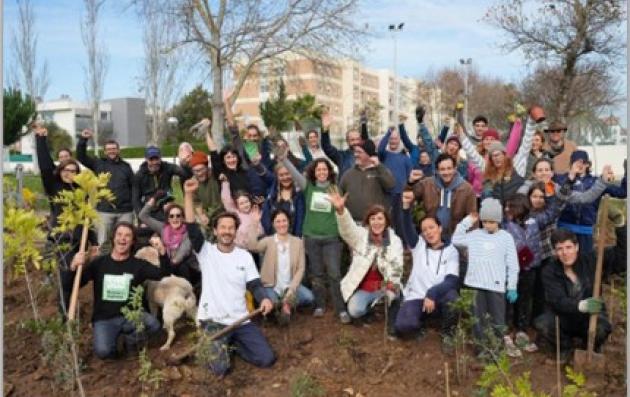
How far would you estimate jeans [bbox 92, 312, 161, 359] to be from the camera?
5.00 m

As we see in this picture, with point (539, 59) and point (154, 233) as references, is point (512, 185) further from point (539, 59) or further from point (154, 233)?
point (539, 59)

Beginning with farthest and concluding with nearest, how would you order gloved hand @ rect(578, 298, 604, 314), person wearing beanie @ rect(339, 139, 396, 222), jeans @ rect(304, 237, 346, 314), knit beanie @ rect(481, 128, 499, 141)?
knit beanie @ rect(481, 128, 499, 141)
person wearing beanie @ rect(339, 139, 396, 222)
jeans @ rect(304, 237, 346, 314)
gloved hand @ rect(578, 298, 604, 314)

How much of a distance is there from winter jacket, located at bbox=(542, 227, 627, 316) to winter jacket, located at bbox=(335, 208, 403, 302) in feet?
4.04

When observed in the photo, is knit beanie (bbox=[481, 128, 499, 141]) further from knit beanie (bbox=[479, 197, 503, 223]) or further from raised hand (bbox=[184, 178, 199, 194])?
raised hand (bbox=[184, 178, 199, 194])

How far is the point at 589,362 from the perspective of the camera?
466 cm

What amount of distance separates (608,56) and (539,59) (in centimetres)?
143

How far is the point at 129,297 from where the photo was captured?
204 inches

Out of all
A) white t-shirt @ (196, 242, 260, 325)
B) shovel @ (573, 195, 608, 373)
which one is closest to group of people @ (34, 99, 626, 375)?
white t-shirt @ (196, 242, 260, 325)

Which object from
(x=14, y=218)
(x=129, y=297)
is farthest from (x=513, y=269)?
(x=14, y=218)

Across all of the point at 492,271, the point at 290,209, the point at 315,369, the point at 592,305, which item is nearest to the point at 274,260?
the point at 290,209

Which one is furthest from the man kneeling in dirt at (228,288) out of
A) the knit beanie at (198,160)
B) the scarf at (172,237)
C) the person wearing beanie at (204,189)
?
the knit beanie at (198,160)

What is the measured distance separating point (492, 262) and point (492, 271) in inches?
3.0

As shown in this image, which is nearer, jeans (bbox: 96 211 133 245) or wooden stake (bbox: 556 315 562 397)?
wooden stake (bbox: 556 315 562 397)

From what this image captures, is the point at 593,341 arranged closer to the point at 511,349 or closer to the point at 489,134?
the point at 511,349
